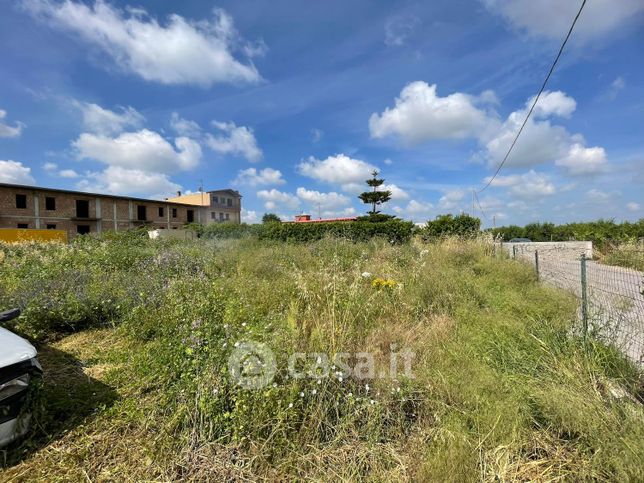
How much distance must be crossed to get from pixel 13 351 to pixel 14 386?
19cm

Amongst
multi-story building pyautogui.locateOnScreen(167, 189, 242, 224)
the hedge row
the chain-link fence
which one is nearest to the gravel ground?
the chain-link fence

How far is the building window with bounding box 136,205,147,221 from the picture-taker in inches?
1368

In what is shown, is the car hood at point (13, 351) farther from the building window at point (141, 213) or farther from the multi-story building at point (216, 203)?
the multi-story building at point (216, 203)

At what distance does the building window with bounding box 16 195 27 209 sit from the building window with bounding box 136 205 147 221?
9.52 metres

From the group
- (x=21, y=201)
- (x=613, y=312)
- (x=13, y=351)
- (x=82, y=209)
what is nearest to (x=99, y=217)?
(x=82, y=209)

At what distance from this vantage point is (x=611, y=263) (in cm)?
1080

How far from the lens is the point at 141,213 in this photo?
35.2 meters

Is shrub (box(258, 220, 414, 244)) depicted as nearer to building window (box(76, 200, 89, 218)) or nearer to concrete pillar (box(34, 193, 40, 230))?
concrete pillar (box(34, 193, 40, 230))

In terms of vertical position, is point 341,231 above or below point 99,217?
below

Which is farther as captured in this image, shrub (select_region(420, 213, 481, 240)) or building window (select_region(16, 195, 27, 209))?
building window (select_region(16, 195, 27, 209))

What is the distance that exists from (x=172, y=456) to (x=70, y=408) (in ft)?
3.32

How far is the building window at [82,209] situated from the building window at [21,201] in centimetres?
409

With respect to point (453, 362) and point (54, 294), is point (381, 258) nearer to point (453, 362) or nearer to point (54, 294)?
point (453, 362)

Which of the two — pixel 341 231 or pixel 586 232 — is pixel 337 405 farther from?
pixel 586 232
